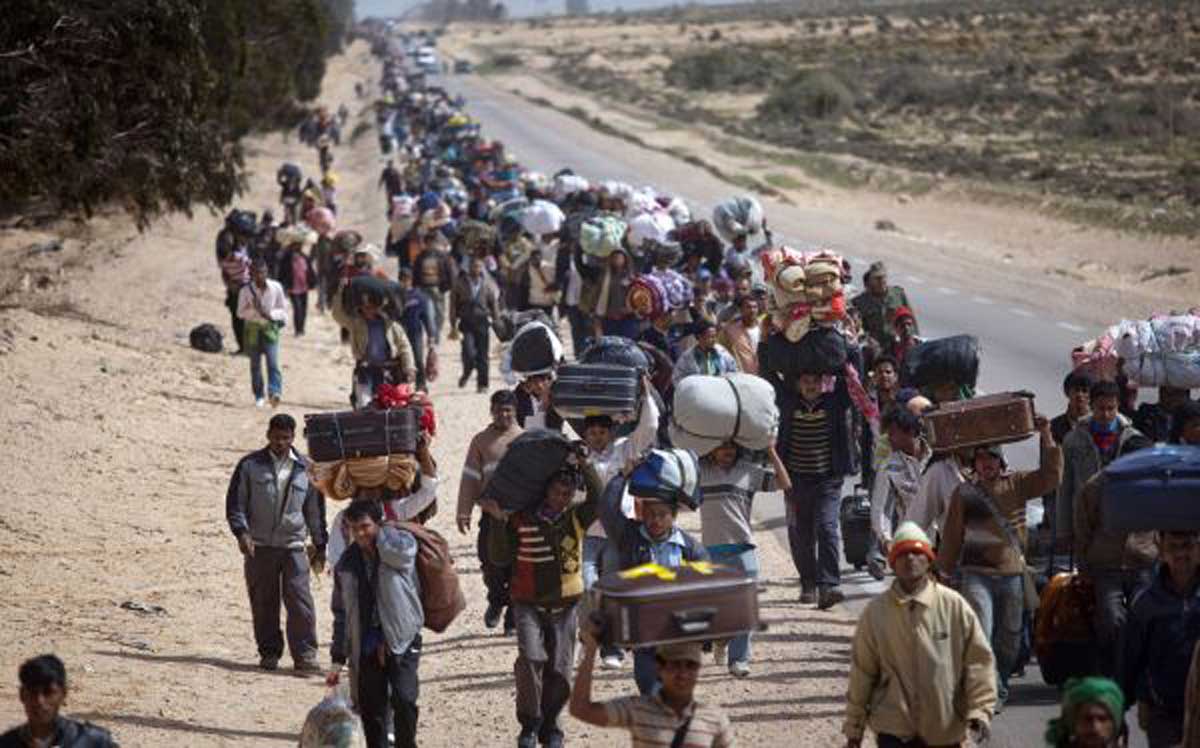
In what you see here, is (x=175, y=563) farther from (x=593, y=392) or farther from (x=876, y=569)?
(x=593, y=392)

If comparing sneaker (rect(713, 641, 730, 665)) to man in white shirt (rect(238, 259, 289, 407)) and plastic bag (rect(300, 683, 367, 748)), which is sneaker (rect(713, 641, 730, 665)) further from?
man in white shirt (rect(238, 259, 289, 407))

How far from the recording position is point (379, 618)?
33.0ft

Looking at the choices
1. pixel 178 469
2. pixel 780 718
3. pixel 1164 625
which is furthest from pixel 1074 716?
pixel 178 469

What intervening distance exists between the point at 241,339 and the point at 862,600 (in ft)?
45.4

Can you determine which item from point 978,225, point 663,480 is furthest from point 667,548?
point 978,225

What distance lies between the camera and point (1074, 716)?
7.17 m

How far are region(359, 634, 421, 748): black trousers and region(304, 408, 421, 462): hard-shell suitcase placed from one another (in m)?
1.22

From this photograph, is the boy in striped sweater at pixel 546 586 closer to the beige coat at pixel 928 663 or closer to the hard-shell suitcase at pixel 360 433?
the hard-shell suitcase at pixel 360 433

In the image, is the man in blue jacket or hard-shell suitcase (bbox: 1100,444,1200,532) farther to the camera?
hard-shell suitcase (bbox: 1100,444,1200,532)

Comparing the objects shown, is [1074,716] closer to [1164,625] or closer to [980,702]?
[980,702]

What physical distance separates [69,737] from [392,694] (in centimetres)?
265

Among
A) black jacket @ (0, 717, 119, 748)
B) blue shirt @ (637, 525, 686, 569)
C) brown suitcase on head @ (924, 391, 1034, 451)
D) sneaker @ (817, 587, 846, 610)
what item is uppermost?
brown suitcase on head @ (924, 391, 1034, 451)

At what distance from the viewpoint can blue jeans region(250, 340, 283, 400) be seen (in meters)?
23.3

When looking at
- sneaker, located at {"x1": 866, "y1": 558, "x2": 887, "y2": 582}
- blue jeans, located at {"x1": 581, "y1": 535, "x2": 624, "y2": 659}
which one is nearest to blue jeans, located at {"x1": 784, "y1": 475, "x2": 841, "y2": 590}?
sneaker, located at {"x1": 866, "y1": 558, "x2": 887, "y2": 582}
